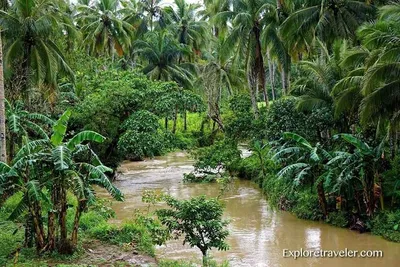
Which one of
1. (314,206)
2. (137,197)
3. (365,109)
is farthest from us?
(137,197)

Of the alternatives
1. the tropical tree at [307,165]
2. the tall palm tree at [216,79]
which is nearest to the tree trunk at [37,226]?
the tropical tree at [307,165]

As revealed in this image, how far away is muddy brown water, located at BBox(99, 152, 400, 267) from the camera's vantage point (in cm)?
1052

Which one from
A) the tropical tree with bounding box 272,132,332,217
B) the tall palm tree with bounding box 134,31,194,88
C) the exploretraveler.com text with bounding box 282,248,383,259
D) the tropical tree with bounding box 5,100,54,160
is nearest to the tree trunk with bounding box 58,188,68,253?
the tropical tree with bounding box 5,100,54,160

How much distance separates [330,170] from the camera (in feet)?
42.0

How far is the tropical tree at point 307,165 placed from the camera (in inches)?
525

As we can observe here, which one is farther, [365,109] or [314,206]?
[314,206]

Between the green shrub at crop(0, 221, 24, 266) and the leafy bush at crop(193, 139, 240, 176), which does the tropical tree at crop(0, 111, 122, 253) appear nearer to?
the green shrub at crop(0, 221, 24, 266)

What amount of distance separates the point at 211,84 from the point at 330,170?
61.3ft

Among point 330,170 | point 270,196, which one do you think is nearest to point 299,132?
point 270,196

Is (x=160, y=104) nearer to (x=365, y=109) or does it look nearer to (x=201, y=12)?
(x=365, y=109)

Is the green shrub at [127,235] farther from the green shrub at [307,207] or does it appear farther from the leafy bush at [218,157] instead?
the leafy bush at [218,157]

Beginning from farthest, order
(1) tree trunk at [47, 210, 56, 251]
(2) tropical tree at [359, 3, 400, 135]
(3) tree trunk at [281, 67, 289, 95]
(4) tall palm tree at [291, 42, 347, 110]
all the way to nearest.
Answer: (3) tree trunk at [281, 67, 289, 95]
(4) tall palm tree at [291, 42, 347, 110]
(2) tropical tree at [359, 3, 400, 135]
(1) tree trunk at [47, 210, 56, 251]

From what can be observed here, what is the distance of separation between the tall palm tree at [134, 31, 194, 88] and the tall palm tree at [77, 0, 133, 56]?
1467 millimetres

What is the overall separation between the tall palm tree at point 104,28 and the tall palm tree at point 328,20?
54.7 feet
